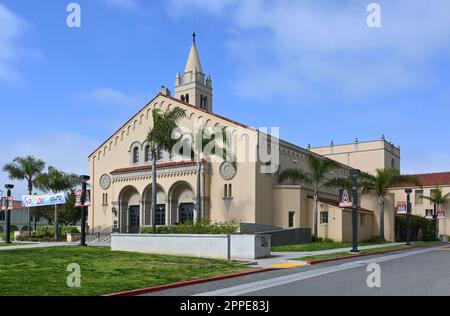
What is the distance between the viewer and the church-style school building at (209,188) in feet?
129

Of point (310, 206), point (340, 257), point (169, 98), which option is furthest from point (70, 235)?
point (340, 257)

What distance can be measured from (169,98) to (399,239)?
25679 millimetres

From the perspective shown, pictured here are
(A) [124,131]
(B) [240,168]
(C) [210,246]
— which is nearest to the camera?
(C) [210,246]

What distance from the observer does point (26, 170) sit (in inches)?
1955

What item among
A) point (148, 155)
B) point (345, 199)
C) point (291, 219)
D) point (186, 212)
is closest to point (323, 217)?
point (291, 219)

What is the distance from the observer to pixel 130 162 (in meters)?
47.5

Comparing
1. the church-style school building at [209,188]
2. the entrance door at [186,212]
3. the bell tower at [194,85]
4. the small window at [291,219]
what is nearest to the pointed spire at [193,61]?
the bell tower at [194,85]

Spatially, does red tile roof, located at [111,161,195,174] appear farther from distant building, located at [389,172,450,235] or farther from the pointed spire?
distant building, located at [389,172,450,235]

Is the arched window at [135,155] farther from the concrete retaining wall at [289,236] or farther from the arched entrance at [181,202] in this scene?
the concrete retaining wall at [289,236]

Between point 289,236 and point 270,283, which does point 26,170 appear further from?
point 270,283

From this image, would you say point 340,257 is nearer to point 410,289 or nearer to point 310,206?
point 410,289

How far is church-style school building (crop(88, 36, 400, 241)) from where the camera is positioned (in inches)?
1544

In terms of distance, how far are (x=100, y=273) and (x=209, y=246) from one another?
26.3ft
